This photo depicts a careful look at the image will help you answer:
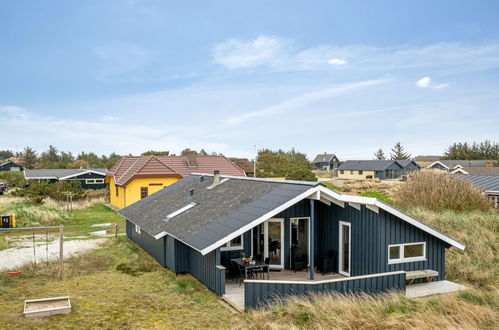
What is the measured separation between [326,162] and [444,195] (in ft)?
312

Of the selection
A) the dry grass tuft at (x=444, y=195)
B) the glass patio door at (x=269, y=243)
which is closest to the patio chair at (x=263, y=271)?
the glass patio door at (x=269, y=243)

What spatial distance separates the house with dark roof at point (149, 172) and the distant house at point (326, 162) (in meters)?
79.6

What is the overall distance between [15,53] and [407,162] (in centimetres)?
6992

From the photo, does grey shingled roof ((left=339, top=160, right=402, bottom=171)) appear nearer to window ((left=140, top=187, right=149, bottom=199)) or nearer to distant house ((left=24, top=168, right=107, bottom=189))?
distant house ((left=24, top=168, right=107, bottom=189))

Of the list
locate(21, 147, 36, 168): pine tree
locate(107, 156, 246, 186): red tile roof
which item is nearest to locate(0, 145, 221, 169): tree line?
locate(21, 147, 36, 168): pine tree

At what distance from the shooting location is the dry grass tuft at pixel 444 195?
23.0 m

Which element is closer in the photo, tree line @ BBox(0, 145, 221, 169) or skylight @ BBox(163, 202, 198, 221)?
skylight @ BBox(163, 202, 198, 221)

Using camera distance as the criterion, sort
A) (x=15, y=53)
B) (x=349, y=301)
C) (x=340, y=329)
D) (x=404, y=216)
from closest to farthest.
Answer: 1. (x=340, y=329)
2. (x=349, y=301)
3. (x=404, y=216)
4. (x=15, y=53)

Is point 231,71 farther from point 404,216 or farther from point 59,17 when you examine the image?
point 404,216

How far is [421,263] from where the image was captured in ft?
45.0

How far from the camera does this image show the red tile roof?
35.4 m

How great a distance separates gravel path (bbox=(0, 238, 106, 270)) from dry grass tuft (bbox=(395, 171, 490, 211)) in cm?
1806

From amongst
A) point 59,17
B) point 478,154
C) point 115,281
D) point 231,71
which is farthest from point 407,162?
point 115,281

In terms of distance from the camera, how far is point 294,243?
49.0ft
